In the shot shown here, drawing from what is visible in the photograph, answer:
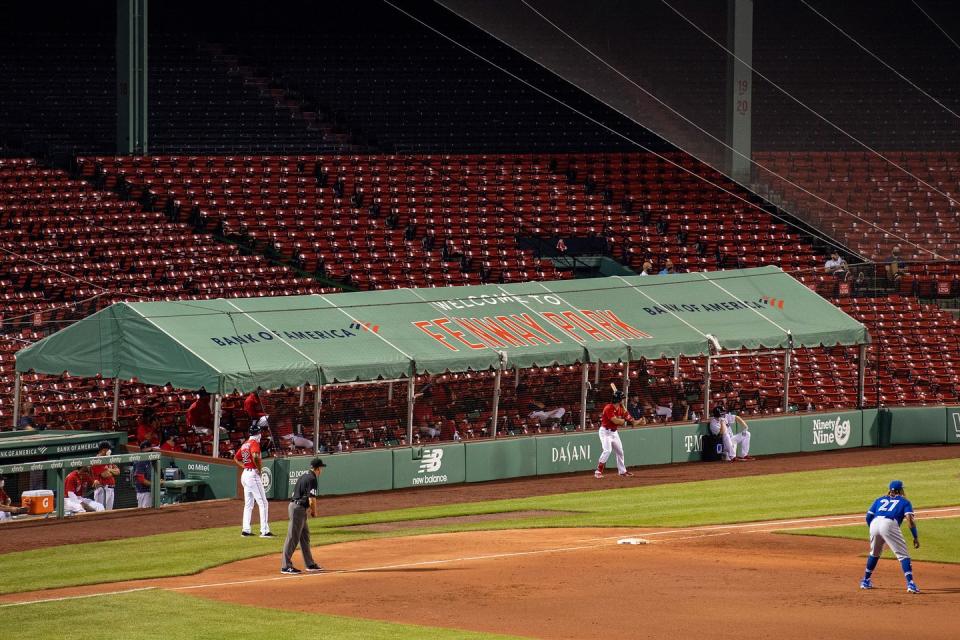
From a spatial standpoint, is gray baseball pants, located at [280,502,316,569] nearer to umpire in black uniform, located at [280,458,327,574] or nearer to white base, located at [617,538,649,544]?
umpire in black uniform, located at [280,458,327,574]

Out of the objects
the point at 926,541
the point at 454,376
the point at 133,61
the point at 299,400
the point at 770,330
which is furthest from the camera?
the point at 133,61

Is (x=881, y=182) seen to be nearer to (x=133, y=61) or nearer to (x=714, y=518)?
(x=714, y=518)

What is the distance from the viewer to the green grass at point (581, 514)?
69.1 ft

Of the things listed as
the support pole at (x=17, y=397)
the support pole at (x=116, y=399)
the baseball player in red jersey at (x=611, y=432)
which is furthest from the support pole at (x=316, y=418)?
the baseball player in red jersey at (x=611, y=432)

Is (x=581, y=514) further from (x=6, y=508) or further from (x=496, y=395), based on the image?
(x=6, y=508)

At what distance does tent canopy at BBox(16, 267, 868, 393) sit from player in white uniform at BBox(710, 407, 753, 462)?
159cm

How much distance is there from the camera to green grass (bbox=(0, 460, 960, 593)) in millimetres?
21062

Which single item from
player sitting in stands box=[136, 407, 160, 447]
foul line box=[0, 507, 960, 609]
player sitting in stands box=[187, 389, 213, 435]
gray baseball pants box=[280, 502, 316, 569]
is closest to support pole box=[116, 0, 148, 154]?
player sitting in stands box=[136, 407, 160, 447]

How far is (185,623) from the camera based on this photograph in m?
16.7

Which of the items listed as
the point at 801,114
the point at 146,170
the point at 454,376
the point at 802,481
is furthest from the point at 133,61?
the point at 802,481

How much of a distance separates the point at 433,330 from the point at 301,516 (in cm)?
1209

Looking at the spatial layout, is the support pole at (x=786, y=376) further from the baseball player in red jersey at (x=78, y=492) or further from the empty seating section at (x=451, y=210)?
the baseball player in red jersey at (x=78, y=492)

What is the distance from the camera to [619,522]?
Answer: 2536cm

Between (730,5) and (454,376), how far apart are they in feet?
36.6
